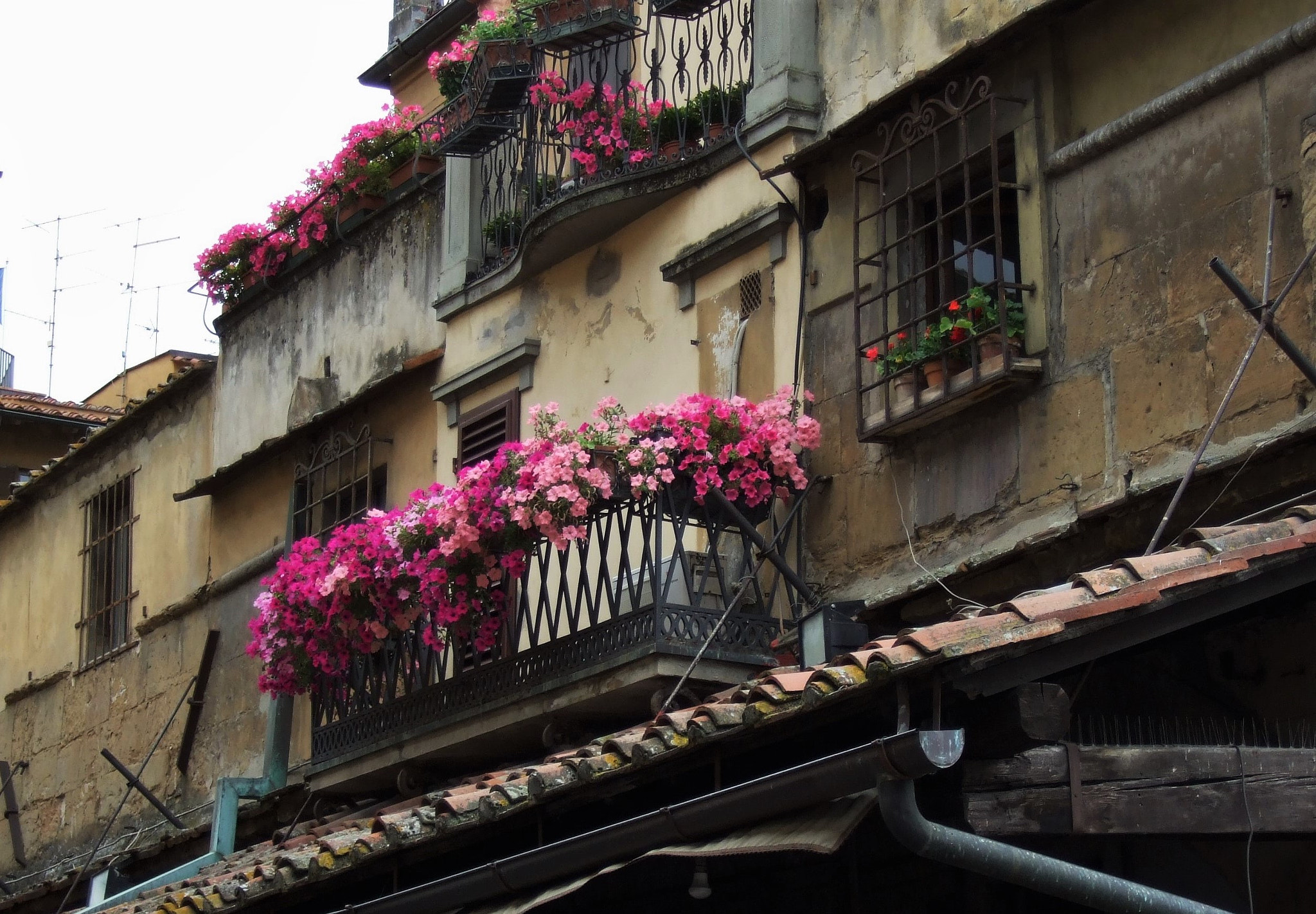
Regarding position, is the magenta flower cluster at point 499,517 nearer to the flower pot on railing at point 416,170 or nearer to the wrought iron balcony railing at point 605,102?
the wrought iron balcony railing at point 605,102

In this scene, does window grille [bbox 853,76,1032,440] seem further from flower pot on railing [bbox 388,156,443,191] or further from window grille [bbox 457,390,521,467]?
flower pot on railing [bbox 388,156,443,191]

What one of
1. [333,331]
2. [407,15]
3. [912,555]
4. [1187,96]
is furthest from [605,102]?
[407,15]

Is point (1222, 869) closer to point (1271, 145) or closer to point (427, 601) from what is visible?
point (1271, 145)

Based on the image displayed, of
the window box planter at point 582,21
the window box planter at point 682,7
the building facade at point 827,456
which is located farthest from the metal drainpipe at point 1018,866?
the window box planter at point 582,21

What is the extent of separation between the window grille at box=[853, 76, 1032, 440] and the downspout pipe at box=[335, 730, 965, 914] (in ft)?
9.65

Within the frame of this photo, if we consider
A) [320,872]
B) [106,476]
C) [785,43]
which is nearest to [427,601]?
[320,872]

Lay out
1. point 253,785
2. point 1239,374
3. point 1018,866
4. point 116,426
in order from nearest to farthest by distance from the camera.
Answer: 1. point 1018,866
2. point 1239,374
3. point 253,785
4. point 116,426

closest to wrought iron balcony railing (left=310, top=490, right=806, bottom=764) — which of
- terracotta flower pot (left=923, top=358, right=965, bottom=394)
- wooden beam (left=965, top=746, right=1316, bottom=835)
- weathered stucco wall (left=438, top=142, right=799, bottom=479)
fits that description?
weathered stucco wall (left=438, top=142, right=799, bottom=479)

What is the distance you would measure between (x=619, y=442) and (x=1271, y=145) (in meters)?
3.32

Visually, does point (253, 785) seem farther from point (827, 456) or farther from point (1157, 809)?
point (1157, 809)

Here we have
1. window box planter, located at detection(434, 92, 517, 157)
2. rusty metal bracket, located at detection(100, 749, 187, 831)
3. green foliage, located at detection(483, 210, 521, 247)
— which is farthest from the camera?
rusty metal bracket, located at detection(100, 749, 187, 831)

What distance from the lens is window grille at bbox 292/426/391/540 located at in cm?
1371

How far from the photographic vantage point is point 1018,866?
17.2ft

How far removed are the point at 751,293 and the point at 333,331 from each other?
16.3 ft
